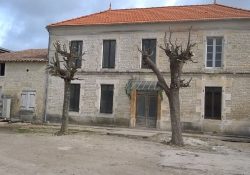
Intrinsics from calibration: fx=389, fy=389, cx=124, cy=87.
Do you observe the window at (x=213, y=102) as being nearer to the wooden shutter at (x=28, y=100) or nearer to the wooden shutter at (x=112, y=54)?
the wooden shutter at (x=112, y=54)

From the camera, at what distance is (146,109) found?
22781mm

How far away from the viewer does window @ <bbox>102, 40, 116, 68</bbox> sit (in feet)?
77.7

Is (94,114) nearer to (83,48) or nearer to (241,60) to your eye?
(83,48)

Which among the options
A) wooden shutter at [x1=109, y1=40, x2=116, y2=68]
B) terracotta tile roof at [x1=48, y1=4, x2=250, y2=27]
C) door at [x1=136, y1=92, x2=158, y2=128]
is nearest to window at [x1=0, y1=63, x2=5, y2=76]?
terracotta tile roof at [x1=48, y1=4, x2=250, y2=27]

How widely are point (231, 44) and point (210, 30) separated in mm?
1401

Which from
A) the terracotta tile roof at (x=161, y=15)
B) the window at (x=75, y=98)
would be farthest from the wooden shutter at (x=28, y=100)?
the terracotta tile roof at (x=161, y=15)

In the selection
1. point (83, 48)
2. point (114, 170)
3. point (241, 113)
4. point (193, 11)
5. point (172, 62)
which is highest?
point (193, 11)

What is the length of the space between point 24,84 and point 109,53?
6.27 m

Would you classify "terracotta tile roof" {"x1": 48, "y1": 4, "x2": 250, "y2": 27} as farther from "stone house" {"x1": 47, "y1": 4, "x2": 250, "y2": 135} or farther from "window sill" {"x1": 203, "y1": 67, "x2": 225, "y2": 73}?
"window sill" {"x1": 203, "y1": 67, "x2": 225, "y2": 73}

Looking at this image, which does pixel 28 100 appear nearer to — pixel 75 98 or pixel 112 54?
pixel 75 98

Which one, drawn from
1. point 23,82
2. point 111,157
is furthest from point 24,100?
point 111,157

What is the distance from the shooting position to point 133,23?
2305 cm

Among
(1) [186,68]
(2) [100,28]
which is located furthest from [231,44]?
(2) [100,28]

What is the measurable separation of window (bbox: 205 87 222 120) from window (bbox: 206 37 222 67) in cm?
141
